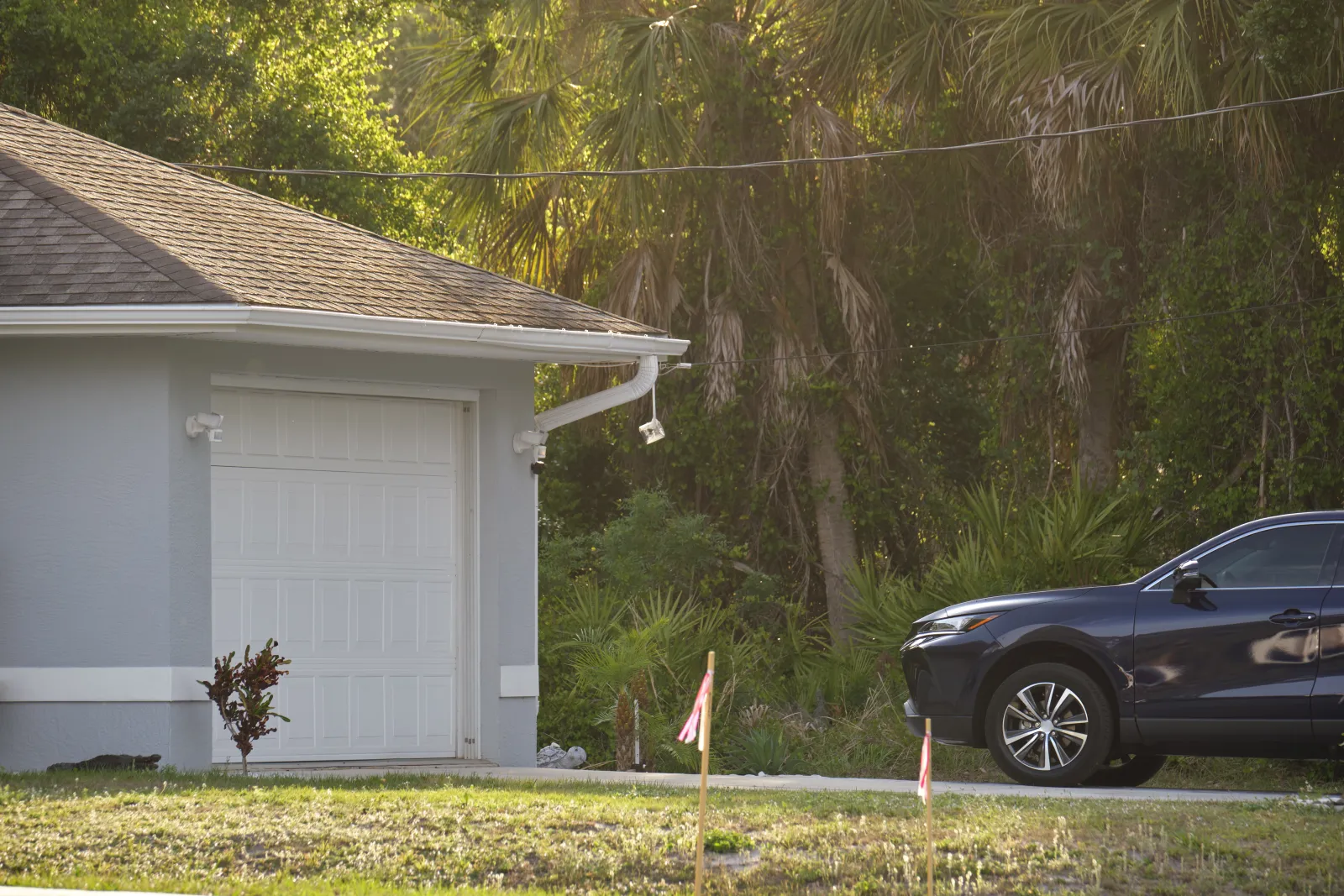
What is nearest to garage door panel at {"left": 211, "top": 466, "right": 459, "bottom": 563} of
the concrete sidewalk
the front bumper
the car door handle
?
the concrete sidewalk

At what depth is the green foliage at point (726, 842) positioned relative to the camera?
7469 mm

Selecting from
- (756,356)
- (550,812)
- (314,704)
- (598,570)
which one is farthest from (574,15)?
(550,812)

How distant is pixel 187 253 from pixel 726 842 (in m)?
5.89

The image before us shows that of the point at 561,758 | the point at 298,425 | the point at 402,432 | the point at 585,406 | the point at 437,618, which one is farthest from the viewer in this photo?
the point at 561,758

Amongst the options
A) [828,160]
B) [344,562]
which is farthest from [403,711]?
[828,160]

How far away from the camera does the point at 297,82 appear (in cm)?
2328

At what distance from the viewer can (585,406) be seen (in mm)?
13391

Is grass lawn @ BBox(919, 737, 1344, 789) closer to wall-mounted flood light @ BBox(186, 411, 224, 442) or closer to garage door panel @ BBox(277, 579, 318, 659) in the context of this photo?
garage door panel @ BBox(277, 579, 318, 659)

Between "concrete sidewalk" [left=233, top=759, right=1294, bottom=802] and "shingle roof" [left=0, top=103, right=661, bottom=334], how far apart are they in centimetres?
297

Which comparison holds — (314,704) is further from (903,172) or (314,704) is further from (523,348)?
(903,172)

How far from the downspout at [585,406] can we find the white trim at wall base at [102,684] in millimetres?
2919

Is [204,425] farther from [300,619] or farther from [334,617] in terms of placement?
[334,617]

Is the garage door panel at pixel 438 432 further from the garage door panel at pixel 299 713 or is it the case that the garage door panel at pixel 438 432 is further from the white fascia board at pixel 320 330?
the garage door panel at pixel 299 713

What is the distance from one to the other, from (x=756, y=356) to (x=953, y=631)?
28.0 ft
